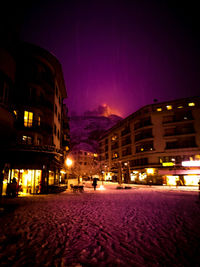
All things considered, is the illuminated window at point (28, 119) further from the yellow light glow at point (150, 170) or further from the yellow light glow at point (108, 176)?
the yellow light glow at point (108, 176)

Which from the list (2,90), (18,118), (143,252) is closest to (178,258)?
(143,252)

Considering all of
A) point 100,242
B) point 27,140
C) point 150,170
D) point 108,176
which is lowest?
point 100,242

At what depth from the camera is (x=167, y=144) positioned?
42.0 meters

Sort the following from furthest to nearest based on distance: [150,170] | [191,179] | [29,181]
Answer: [150,170]
[191,179]
[29,181]

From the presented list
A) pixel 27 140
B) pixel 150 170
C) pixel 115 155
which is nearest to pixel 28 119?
pixel 27 140

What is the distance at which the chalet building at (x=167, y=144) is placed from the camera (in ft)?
126

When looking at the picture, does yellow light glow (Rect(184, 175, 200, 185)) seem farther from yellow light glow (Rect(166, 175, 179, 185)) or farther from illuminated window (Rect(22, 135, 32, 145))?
illuminated window (Rect(22, 135, 32, 145))

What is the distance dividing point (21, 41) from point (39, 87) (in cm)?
683

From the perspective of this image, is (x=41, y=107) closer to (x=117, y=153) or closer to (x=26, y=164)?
(x=26, y=164)

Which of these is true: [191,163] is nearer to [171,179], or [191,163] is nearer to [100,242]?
[171,179]

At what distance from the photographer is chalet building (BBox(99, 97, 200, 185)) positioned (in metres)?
38.5

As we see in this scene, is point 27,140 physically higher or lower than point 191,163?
higher

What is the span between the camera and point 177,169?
3884 centimetres

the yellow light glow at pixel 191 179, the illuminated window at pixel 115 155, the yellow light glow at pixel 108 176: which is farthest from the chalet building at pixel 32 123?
the yellow light glow at pixel 108 176
